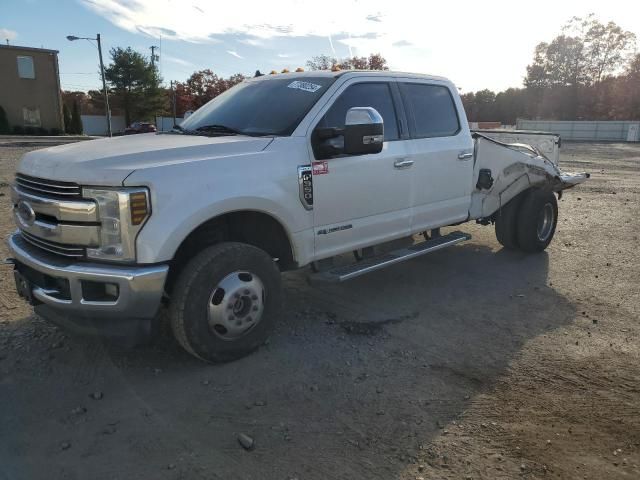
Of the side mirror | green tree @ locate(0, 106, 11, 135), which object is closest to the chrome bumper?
the side mirror

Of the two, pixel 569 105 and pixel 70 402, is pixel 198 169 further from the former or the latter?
pixel 569 105

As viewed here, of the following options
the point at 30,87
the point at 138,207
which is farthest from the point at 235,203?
the point at 30,87

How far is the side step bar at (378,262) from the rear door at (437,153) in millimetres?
195

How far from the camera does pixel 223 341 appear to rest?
3.58 m

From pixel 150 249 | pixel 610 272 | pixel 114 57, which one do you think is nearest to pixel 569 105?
pixel 114 57

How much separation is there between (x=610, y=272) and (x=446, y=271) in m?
1.85

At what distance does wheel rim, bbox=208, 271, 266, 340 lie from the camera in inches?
137

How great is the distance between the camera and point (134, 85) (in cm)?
Result: 5784

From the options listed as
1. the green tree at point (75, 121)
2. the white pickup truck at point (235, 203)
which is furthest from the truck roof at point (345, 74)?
the green tree at point (75, 121)

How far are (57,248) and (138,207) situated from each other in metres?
0.71

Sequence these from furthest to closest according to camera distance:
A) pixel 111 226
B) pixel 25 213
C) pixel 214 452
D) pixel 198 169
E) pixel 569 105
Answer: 1. pixel 569 105
2. pixel 25 213
3. pixel 198 169
4. pixel 111 226
5. pixel 214 452

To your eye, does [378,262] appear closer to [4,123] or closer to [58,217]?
[58,217]

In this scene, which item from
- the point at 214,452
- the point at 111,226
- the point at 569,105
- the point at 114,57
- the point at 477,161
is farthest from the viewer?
the point at 569,105

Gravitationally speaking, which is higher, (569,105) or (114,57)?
(114,57)
